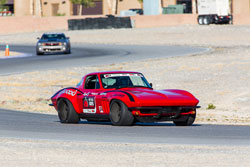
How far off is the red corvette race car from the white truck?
5929 centimetres

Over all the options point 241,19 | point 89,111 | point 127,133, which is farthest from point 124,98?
point 241,19

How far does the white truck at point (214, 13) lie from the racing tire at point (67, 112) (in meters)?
59.3

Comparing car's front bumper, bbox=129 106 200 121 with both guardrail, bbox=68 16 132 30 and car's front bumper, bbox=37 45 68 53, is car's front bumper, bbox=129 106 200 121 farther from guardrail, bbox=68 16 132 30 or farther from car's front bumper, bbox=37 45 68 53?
guardrail, bbox=68 16 132 30

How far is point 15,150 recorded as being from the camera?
976 centimetres

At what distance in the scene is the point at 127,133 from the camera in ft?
39.2

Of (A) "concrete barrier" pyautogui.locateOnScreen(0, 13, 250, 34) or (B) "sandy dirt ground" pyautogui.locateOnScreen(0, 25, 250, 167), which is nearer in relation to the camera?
(B) "sandy dirt ground" pyautogui.locateOnScreen(0, 25, 250, 167)

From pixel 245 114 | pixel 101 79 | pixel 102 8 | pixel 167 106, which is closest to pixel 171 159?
pixel 167 106

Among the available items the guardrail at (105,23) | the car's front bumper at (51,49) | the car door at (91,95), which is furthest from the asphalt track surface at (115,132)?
the guardrail at (105,23)

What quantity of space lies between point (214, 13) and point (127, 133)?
62.4 metres

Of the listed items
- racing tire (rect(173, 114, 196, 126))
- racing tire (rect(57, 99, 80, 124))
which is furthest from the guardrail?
racing tire (rect(173, 114, 196, 126))

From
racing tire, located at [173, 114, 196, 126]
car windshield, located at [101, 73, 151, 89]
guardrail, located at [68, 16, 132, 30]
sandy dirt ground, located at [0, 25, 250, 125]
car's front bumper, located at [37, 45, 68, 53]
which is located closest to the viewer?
racing tire, located at [173, 114, 196, 126]

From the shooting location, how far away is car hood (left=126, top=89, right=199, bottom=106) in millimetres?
12578

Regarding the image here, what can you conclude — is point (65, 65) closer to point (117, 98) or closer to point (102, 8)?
point (117, 98)

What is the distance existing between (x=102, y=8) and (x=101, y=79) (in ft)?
315
